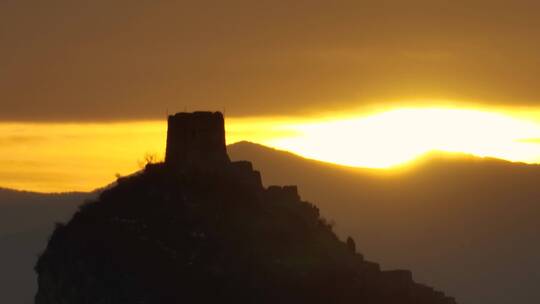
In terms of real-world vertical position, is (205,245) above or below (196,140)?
below

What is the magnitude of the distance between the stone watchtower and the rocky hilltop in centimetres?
8

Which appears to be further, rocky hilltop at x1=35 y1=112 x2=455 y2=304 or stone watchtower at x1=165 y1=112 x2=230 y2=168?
stone watchtower at x1=165 y1=112 x2=230 y2=168

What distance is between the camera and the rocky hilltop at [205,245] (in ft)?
591

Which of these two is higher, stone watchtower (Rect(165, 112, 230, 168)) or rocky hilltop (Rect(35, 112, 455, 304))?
stone watchtower (Rect(165, 112, 230, 168))

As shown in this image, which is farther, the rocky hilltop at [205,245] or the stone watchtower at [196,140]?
the stone watchtower at [196,140]

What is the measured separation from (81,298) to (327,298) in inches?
742

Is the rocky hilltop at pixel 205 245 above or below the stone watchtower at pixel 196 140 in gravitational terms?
below

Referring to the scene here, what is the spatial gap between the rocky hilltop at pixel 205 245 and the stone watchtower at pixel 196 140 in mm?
77

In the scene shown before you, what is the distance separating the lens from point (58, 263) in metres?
184

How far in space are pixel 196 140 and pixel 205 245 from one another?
320 inches

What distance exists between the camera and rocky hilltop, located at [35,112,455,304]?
180 metres

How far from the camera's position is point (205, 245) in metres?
187

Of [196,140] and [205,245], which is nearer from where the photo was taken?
[205,245]

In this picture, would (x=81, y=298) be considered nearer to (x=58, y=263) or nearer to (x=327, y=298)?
(x=58, y=263)
